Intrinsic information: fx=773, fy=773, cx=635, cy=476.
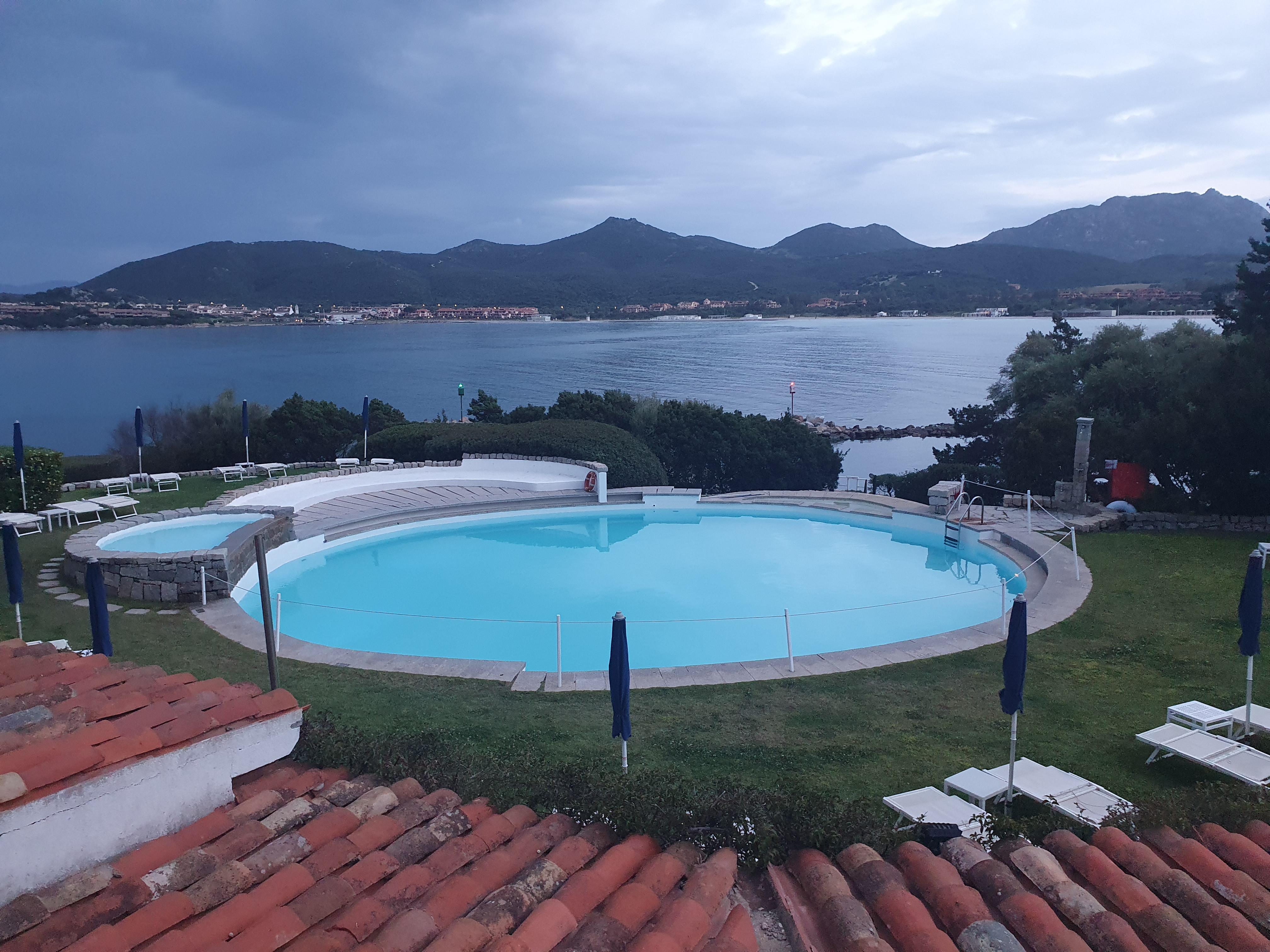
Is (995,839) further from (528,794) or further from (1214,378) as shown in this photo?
(1214,378)

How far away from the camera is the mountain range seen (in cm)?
8650

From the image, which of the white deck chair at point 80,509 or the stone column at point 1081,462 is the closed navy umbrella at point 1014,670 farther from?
the white deck chair at point 80,509

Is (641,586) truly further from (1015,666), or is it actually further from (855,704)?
(1015,666)

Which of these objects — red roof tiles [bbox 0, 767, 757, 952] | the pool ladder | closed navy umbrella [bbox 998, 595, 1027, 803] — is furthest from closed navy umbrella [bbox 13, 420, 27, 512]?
the pool ladder

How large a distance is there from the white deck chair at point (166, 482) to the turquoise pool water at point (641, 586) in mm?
5408

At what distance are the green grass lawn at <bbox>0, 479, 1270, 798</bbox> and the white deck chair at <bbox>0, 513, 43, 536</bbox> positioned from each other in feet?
10.8

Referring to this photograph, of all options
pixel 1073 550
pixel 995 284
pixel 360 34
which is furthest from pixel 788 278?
pixel 1073 550

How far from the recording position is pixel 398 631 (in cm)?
1173

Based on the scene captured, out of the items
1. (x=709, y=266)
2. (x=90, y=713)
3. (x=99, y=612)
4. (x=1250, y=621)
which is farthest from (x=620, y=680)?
(x=709, y=266)

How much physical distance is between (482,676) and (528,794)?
5090mm

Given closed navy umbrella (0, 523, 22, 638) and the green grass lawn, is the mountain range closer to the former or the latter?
the green grass lawn

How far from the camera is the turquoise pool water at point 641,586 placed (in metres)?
11.3

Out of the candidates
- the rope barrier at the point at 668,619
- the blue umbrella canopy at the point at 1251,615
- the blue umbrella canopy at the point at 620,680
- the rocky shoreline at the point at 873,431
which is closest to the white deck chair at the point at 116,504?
the rope barrier at the point at 668,619

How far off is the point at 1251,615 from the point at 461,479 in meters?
17.0
